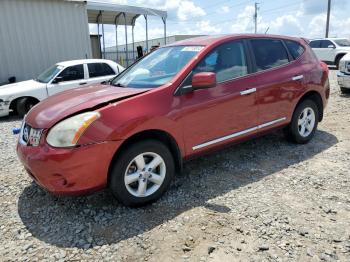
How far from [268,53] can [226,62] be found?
0.88m

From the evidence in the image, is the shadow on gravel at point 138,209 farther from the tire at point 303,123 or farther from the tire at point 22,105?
the tire at point 22,105

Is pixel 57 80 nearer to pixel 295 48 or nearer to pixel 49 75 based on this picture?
pixel 49 75

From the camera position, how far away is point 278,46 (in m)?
4.71

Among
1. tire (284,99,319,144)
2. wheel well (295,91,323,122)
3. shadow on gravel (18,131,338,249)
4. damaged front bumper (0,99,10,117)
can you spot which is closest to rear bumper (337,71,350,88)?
wheel well (295,91,323,122)

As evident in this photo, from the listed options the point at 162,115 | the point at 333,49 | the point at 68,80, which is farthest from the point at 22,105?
the point at 333,49

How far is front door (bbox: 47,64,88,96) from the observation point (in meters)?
8.30

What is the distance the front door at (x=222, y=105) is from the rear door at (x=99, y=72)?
215 inches

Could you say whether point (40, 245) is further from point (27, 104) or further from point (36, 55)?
point (36, 55)

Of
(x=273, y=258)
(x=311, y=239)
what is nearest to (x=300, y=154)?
(x=311, y=239)

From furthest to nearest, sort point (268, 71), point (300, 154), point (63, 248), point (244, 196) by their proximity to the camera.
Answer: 1. point (300, 154)
2. point (268, 71)
3. point (244, 196)
4. point (63, 248)

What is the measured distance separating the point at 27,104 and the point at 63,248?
6.39m

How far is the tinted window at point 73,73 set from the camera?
8422 millimetres

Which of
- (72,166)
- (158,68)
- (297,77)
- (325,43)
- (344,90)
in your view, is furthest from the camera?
(325,43)

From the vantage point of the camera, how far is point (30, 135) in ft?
10.3
